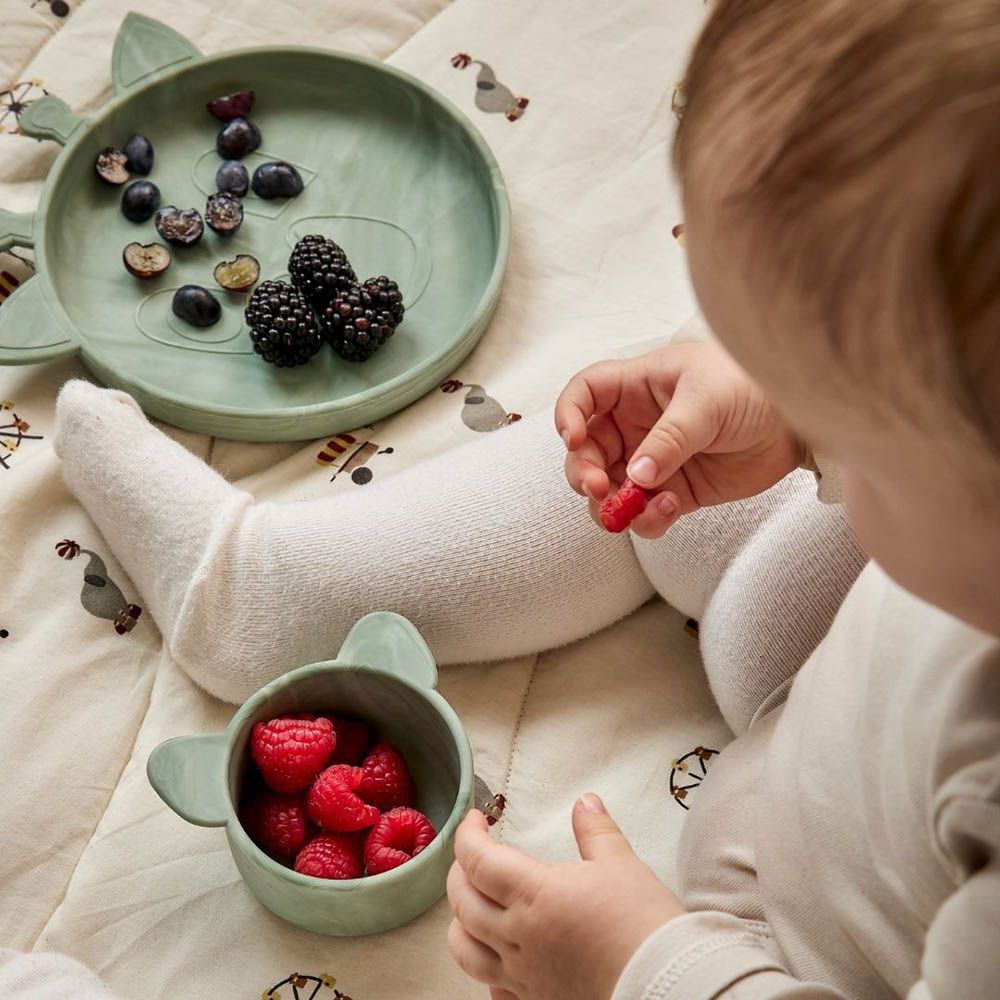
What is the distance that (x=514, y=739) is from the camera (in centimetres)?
82

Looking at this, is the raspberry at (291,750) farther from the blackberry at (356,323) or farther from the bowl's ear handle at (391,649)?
the blackberry at (356,323)

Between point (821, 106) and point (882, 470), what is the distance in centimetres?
12

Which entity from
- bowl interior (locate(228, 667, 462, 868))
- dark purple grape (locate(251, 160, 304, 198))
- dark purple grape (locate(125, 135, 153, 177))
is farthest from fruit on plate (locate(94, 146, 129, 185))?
bowl interior (locate(228, 667, 462, 868))

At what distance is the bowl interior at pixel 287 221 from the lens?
96 centimetres

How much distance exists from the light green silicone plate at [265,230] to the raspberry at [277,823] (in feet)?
1.01

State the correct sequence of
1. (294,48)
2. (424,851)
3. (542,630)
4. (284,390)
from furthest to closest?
(294,48) < (284,390) < (542,630) < (424,851)

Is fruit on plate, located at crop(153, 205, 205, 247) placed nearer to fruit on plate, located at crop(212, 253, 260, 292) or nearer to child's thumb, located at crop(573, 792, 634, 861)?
fruit on plate, located at crop(212, 253, 260, 292)

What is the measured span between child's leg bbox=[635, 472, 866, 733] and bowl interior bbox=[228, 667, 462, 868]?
0.58 feet

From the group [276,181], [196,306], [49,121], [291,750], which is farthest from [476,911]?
[49,121]

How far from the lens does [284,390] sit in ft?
3.11

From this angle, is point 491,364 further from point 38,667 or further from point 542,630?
point 38,667

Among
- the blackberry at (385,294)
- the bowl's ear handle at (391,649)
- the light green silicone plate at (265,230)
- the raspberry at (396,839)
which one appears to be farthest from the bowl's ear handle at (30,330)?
the raspberry at (396,839)

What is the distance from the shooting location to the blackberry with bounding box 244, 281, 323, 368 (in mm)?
914

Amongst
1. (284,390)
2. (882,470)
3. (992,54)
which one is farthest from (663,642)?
(992,54)
